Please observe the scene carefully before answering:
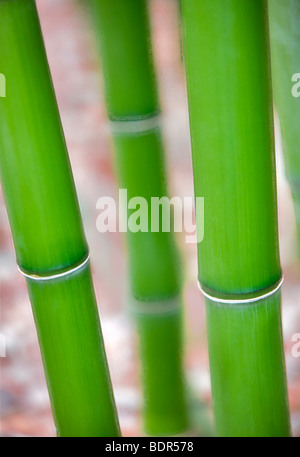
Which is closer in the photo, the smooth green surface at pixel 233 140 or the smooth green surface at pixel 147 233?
the smooth green surface at pixel 233 140

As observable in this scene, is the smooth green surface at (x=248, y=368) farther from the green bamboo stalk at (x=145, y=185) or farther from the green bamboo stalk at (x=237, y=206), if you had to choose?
the green bamboo stalk at (x=145, y=185)

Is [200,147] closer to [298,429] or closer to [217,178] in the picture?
[217,178]

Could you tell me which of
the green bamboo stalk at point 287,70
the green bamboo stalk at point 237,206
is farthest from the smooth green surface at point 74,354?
the green bamboo stalk at point 287,70

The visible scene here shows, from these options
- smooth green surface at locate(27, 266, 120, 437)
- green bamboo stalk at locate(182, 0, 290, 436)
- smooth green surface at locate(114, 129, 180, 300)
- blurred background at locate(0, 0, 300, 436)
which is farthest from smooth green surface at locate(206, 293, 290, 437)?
blurred background at locate(0, 0, 300, 436)

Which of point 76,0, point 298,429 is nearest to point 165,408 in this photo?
point 298,429

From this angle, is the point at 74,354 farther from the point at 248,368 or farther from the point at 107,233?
the point at 107,233
